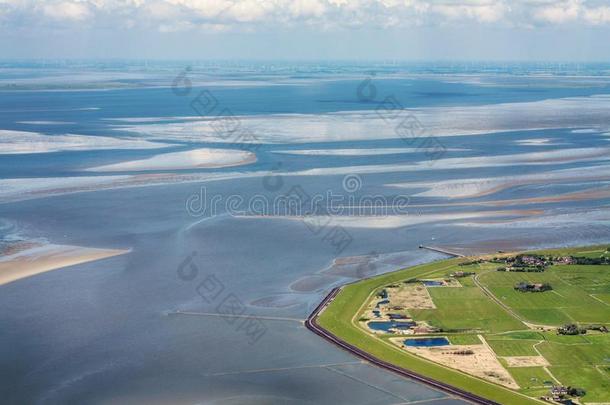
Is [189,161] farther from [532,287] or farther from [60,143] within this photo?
[532,287]

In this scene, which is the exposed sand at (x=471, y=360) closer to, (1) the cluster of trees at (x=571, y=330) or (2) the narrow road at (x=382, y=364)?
(2) the narrow road at (x=382, y=364)

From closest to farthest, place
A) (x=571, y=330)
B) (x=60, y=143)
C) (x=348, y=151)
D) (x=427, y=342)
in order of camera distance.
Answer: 1. (x=427, y=342)
2. (x=571, y=330)
3. (x=348, y=151)
4. (x=60, y=143)

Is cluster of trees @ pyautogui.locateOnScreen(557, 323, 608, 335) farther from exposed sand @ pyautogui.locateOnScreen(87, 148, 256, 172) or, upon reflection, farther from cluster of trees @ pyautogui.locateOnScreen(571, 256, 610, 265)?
exposed sand @ pyautogui.locateOnScreen(87, 148, 256, 172)

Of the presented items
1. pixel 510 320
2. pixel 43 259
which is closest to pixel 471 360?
pixel 510 320

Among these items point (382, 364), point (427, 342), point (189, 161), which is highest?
point (189, 161)

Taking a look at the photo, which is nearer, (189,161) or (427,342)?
(427,342)

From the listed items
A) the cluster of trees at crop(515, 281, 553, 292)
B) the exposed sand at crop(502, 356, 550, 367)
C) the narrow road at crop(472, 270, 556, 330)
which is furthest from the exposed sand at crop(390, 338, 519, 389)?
the cluster of trees at crop(515, 281, 553, 292)
